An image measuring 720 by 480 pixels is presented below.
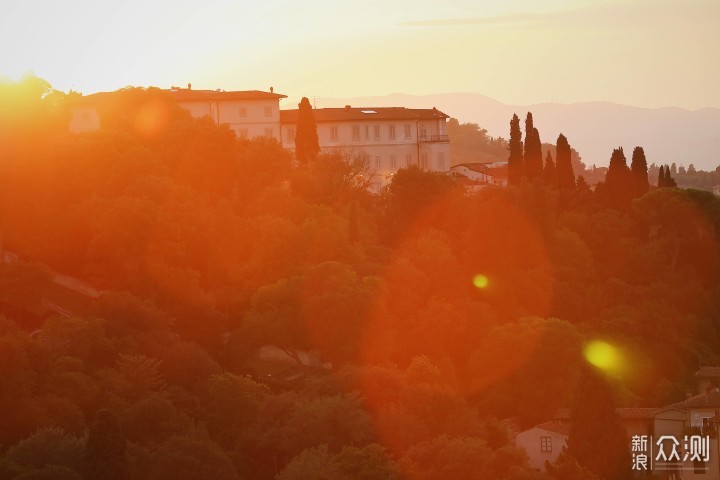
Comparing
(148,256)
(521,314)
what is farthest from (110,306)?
(521,314)

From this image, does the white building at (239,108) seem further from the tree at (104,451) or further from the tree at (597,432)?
the tree at (104,451)

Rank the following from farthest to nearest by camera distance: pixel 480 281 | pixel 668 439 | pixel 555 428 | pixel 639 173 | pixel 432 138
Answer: pixel 432 138
pixel 639 173
pixel 480 281
pixel 555 428
pixel 668 439

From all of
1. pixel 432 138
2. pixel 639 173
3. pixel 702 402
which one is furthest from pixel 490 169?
pixel 702 402

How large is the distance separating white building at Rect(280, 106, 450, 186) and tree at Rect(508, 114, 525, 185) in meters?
5.92

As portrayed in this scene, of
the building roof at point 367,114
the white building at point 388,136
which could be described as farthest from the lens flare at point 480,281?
A: the building roof at point 367,114

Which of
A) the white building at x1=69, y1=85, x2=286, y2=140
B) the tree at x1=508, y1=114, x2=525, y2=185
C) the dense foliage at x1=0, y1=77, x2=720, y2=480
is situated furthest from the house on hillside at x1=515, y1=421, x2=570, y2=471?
the white building at x1=69, y1=85, x2=286, y2=140

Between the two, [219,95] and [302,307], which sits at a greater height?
[219,95]

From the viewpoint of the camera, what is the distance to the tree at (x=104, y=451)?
2866cm

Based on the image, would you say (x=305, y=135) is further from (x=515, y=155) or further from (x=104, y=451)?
(x=104, y=451)

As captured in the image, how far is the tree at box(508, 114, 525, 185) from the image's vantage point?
6181 centimetres

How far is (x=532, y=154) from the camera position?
61656 mm

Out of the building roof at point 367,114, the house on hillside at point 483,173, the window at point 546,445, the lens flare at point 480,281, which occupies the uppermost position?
the building roof at point 367,114

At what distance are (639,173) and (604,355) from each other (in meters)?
19.1

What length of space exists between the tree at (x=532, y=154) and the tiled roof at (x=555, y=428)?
21963 mm
